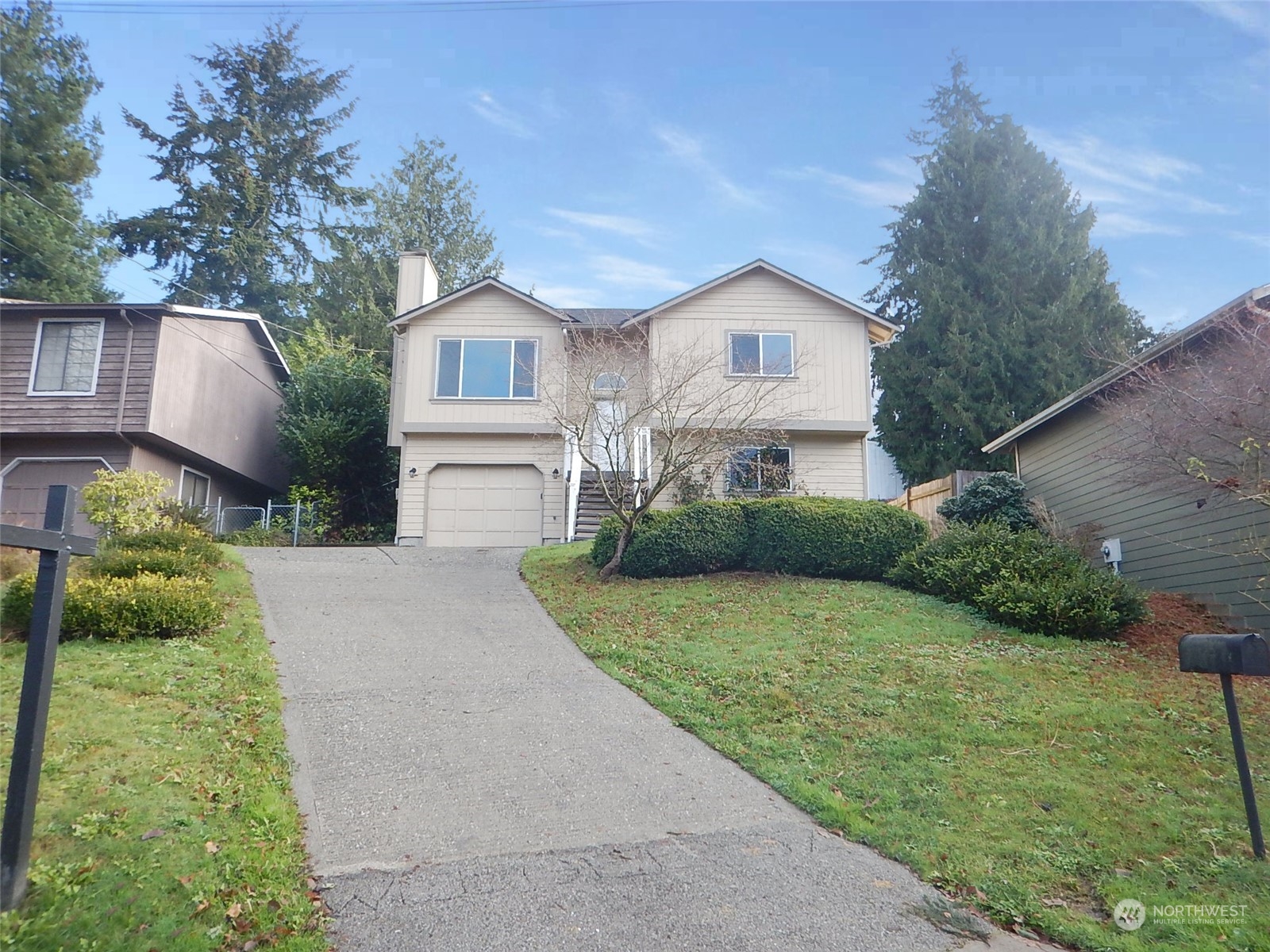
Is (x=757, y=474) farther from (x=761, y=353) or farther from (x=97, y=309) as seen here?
(x=97, y=309)

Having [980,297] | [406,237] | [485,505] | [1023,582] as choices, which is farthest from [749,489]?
[406,237]

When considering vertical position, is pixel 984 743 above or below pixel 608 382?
below

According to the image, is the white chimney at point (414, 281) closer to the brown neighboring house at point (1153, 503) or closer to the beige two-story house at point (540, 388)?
the beige two-story house at point (540, 388)

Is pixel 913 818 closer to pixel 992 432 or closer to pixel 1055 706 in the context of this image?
pixel 1055 706

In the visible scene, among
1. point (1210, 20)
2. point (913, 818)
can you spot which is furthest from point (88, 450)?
point (1210, 20)

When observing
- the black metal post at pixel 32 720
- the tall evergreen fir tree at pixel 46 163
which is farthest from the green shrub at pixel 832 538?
the tall evergreen fir tree at pixel 46 163

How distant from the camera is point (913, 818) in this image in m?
5.93

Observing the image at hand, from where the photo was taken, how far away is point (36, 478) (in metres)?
18.7

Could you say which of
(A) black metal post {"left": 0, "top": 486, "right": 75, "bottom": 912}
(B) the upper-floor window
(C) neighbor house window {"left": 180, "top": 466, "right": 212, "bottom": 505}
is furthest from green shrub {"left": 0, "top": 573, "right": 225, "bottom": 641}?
(C) neighbor house window {"left": 180, "top": 466, "right": 212, "bottom": 505}

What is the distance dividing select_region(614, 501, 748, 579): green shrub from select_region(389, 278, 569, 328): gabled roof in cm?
784

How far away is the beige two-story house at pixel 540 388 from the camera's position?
2003 centimetres

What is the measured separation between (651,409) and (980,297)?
15.3 metres

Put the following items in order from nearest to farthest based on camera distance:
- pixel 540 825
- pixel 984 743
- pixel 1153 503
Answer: pixel 540 825 < pixel 984 743 < pixel 1153 503

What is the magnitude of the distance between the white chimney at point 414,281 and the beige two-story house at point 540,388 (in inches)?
60.9
